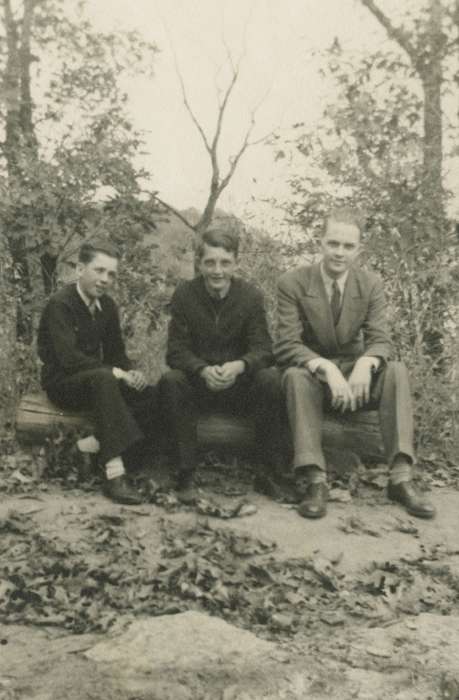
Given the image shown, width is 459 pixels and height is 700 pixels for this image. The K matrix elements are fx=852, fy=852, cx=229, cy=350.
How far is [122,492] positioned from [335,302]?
1874 millimetres

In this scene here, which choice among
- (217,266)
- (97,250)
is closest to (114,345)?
(97,250)

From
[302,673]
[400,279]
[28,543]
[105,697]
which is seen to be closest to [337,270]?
[400,279]

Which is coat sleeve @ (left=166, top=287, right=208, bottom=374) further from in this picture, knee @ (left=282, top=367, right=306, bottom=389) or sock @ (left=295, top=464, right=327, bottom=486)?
sock @ (left=295, top=464, right=327, bottom=486)

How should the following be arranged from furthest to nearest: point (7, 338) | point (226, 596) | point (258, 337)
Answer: point (7, 338) → point (258, 337) → point (226, 596)

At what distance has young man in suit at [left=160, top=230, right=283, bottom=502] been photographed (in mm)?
5230

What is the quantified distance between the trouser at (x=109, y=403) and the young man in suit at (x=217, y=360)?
257mm

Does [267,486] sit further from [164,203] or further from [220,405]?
[164,203]

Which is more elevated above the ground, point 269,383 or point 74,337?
point 74,337

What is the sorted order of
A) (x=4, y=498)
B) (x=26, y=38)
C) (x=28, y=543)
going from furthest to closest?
1. (x=26, y=38)
2. (x=4, y=498)
3. (x=28, y=543)

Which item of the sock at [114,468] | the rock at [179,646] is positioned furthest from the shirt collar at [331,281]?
the rock at [179,646]

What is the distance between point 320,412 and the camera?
5.25 metres

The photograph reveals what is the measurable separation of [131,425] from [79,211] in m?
2.64

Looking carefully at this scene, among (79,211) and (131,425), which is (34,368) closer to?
(79,211)

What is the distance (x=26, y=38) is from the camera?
8.00 metres
